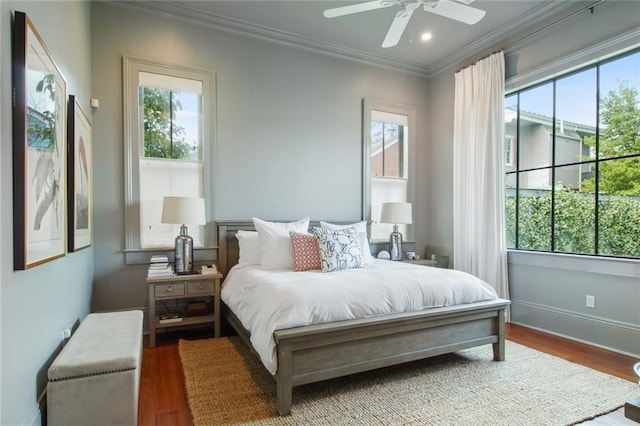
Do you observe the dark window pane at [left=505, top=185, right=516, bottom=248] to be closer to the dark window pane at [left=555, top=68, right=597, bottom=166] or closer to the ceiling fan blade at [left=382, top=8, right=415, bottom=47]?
the dark window pane at [left=555, top=68, right=597, bottom=166]

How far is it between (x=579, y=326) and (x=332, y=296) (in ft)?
8.71

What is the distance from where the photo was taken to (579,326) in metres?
3.31

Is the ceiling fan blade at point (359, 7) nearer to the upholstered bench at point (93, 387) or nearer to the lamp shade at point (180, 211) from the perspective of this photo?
the lamp shade at point (180, 211)

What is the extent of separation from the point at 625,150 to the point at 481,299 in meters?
1.93

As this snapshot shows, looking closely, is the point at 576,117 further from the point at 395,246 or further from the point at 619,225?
the point at 395,246

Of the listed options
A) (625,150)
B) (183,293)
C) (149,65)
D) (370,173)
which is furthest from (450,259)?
(149,65)

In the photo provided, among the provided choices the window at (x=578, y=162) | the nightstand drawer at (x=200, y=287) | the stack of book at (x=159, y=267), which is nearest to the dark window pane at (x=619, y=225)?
the window at (x=578, y=162)

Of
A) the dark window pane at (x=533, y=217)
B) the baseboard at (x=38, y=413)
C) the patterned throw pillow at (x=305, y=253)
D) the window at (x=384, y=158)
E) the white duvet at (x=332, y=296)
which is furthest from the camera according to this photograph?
the window at (x=384, y=158)

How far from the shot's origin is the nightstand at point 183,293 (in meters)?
3.11

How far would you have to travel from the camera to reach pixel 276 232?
137 inches

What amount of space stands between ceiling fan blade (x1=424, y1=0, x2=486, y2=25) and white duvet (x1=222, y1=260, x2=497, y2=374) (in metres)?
2.06

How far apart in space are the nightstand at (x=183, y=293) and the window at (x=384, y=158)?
7.31 ft

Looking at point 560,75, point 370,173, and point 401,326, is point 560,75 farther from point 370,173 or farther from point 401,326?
point 401,326

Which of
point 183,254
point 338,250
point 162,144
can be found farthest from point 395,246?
point 162,144
